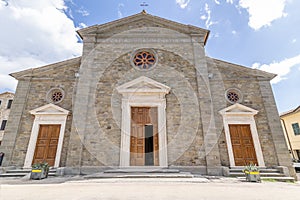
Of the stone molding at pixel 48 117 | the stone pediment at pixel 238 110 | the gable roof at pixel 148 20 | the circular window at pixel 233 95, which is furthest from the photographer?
the gable roof at pixel 148 20

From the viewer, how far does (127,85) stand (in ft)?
30.5

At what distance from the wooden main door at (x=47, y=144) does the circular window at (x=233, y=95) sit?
969 cm

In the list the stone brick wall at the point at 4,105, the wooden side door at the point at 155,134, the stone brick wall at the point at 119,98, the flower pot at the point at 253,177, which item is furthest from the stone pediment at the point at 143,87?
the stone brick wall at the point at 4,105

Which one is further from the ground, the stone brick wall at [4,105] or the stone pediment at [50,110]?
the stone brick wall at [4,105]

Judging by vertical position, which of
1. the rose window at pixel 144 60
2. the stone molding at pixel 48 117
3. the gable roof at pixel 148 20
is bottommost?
the stone molding at pixel 48 117

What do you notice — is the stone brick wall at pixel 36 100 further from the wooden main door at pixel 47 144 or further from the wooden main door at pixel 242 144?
the wooden main door at pixel 242 144

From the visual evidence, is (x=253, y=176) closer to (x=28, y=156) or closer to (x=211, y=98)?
(x=211, y=98)

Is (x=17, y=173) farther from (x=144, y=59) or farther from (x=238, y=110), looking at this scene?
(x=238, y=110)

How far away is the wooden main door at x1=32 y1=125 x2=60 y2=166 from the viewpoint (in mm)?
8530

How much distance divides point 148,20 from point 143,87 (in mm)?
4954

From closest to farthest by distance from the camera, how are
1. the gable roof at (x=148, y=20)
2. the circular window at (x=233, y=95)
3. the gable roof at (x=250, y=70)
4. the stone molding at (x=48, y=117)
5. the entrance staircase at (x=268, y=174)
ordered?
the entrance staircase at (x=268, y=174), the stone molding at (x=48, y=117), the circular window at (x=233, y=95), the gable roof at (x=250, y=70), the gable roof at (x=148, y=20)

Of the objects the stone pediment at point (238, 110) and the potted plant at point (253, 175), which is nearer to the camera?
the potted plant at point (253, 175)

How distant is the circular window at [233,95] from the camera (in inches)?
373

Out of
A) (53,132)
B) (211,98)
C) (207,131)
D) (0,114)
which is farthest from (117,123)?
(0,114)
